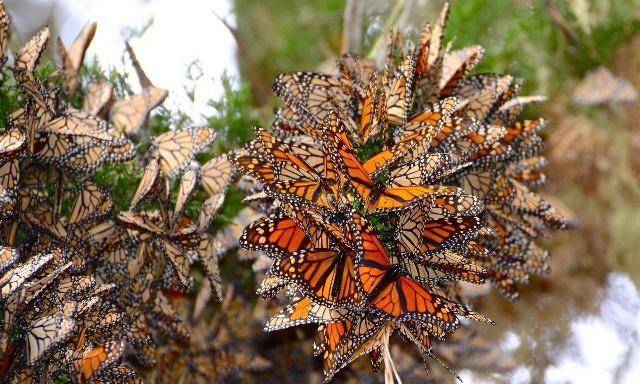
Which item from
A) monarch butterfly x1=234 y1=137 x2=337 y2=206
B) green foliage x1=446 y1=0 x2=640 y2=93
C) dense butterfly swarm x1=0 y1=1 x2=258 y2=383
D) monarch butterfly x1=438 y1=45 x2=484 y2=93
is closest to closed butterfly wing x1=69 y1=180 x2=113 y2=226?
dense butterfly swarm x1=0 y1=1 x2=258 y2=383

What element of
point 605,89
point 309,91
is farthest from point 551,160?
point 309,91

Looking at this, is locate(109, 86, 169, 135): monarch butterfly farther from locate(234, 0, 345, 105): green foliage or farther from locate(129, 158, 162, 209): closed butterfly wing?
locate(234, 0, 345, 105): green foliage

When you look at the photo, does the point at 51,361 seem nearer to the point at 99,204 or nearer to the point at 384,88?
the point at 99,204

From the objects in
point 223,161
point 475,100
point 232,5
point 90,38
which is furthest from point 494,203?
point 232,5

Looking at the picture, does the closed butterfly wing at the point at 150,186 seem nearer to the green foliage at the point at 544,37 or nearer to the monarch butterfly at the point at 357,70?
the monarch butterfly at the point at 357,70

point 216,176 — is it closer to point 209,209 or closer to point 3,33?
point 209,209

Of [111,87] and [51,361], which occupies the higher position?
[111,87]

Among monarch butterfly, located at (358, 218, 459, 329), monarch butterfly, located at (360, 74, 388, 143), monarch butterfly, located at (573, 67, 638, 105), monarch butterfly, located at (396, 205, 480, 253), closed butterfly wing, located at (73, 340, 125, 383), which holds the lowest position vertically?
closed butterfly wing, located at (73, 340, 125, 383)
